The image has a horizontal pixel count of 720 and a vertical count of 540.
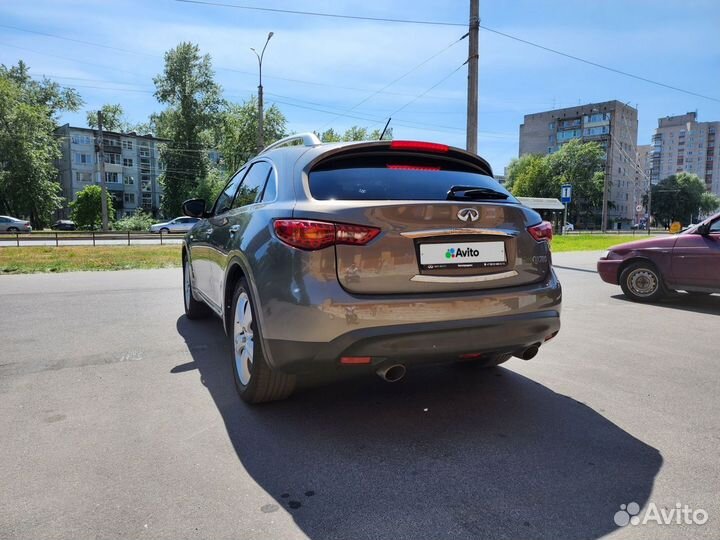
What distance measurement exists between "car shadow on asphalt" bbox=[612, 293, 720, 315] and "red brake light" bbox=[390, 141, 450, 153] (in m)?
5.65

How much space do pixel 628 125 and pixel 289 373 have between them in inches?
4501

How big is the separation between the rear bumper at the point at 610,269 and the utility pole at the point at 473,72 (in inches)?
203

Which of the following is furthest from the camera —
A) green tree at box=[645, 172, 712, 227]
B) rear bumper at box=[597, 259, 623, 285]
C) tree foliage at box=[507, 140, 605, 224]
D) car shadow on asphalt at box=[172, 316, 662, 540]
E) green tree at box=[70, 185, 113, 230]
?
green tree at box=[645, 172, 712, 227]

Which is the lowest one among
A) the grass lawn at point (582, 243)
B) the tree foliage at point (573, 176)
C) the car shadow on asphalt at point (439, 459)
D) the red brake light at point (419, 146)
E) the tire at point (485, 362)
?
the grass lawn at point (582, 243)

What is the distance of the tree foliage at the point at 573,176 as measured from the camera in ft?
240

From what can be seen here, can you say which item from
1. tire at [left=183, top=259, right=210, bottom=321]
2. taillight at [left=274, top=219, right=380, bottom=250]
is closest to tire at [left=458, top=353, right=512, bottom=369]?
taillight at [left=274, top=219, right=380, bottom=250]

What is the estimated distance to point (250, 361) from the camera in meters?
3.20

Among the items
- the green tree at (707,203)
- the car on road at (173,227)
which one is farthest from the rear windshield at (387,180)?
the green tree at (707,203)

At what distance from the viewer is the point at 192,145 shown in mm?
55375

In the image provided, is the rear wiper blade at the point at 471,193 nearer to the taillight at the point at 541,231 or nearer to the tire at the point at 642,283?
the taillight at the point at 541,231

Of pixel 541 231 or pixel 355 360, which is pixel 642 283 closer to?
pixel 541 231

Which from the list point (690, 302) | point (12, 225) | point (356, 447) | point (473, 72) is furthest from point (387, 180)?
point (12, 225)

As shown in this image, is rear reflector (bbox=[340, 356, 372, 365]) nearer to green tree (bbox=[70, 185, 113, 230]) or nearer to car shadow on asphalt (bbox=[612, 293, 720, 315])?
car shadow on asphalt (bbox=[612, 293, 720, 315])

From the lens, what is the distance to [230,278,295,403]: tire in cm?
303
